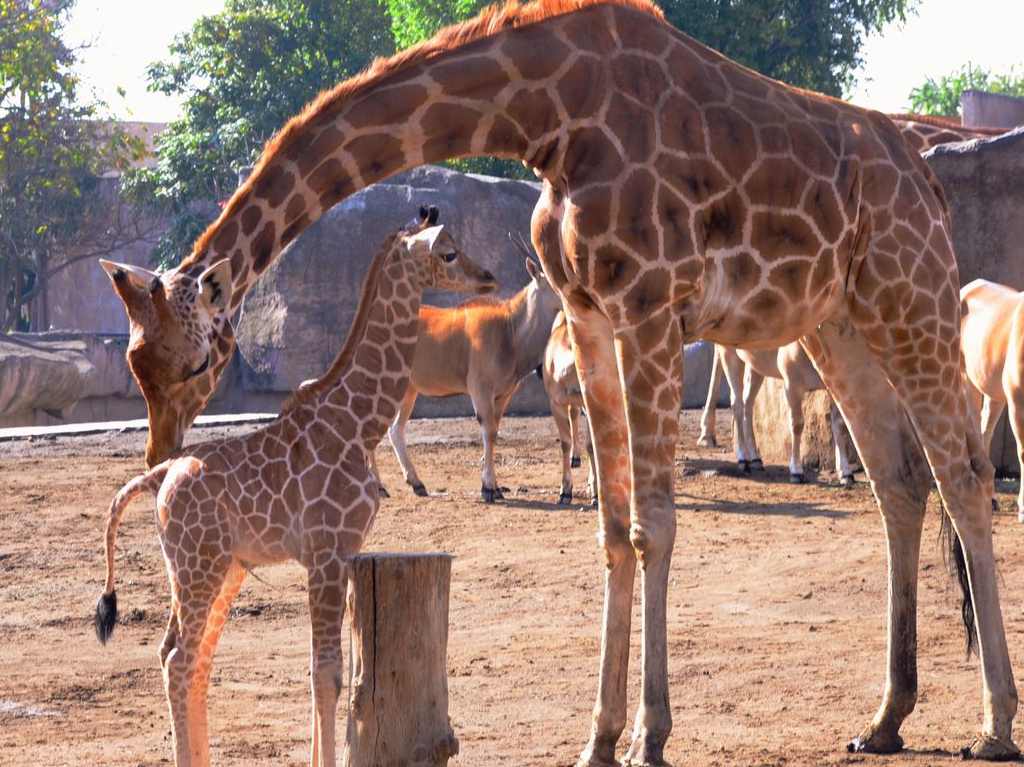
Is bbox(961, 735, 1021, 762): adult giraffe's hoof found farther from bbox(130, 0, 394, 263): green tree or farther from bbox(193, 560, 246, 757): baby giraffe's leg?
bbox(130, 0, 394, 263): green tree

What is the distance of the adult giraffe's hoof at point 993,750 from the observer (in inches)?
→ 219

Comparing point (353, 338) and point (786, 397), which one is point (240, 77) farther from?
point (353, 338)

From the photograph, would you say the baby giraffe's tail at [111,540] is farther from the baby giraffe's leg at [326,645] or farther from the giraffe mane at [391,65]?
the giraffe mane at [391,65]

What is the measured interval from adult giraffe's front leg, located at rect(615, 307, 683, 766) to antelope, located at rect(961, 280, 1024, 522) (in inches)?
247

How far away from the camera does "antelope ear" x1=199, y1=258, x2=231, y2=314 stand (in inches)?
207

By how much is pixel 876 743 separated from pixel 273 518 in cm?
233

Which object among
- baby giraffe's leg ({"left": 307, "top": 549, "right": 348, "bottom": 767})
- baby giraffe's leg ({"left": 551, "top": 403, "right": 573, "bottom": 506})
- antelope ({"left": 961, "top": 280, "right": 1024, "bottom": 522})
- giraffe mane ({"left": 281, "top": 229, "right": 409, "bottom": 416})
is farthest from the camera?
baby giraffe's leg ({"left": 551, "top": 403, "right": 573, "bottom": 506})

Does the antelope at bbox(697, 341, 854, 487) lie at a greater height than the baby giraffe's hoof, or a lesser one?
greater

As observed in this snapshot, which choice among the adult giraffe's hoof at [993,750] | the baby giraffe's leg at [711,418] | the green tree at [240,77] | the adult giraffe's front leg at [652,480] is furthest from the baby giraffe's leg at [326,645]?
the green tree at [240,77]

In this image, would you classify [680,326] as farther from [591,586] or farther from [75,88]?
[75,88]

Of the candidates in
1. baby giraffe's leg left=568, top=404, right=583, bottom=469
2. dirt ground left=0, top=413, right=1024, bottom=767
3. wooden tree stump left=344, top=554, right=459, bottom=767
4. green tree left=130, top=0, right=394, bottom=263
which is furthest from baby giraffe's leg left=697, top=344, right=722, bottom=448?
green tree left=130, top=0, right=394, bottom=263

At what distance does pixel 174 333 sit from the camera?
5266mm

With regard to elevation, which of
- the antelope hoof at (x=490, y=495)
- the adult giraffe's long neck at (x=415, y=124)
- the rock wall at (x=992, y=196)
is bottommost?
the antelope hoof at (x=490, y=495)

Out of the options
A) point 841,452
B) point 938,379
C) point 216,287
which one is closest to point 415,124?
point 216,287
